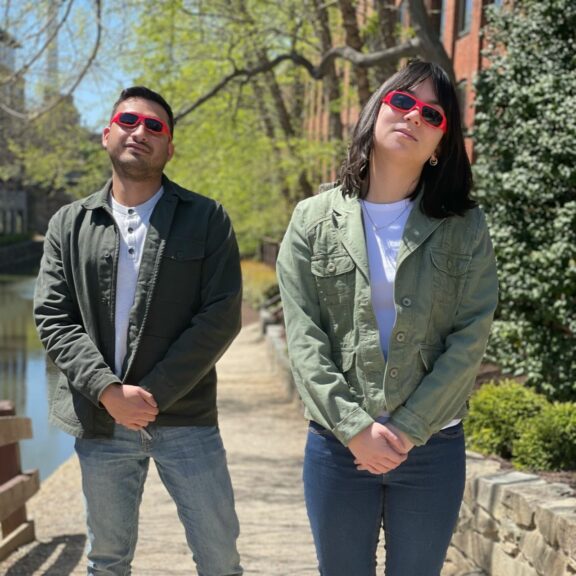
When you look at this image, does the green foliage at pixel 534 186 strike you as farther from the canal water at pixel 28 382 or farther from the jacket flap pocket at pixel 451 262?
the jacket flap pocket at pixel 451 262

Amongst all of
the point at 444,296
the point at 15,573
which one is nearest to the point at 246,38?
the point at 15,573

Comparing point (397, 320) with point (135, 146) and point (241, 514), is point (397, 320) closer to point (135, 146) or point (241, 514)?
point (135, 146)

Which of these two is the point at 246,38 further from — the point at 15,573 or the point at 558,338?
the point at 15,573

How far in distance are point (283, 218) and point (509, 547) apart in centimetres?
1905

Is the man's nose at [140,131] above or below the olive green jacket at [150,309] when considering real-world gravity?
above

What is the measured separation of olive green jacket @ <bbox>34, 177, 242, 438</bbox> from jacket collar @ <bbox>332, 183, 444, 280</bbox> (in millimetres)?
701

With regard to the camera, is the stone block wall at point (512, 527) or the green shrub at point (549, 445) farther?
the green shrub at point (549, 445)

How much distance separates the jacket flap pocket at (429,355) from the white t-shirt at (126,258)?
1.14m

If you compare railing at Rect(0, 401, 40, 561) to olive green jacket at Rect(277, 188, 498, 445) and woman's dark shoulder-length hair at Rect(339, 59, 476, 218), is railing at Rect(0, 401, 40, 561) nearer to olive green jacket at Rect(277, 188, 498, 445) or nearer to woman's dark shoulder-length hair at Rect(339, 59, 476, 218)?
olive green jacket at Rect(277, 188, 498, 445)

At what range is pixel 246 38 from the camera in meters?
12.4

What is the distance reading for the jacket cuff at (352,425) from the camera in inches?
102

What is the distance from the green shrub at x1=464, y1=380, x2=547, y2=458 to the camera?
20.0 ft

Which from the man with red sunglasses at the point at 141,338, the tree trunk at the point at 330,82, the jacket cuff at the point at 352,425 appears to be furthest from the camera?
the tree trunk at the point at 330,82

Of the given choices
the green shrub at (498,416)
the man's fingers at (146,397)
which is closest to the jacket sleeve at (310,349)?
the man's fingers at (146,397)
